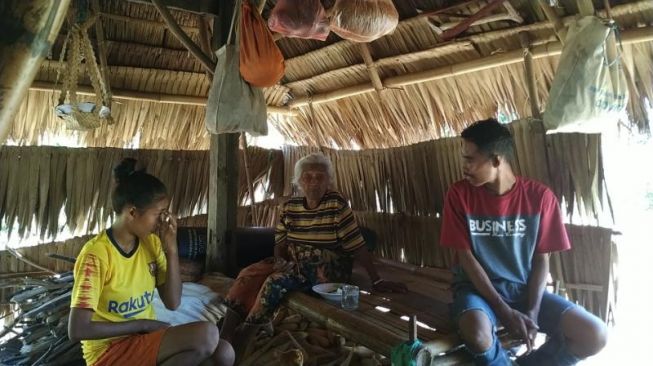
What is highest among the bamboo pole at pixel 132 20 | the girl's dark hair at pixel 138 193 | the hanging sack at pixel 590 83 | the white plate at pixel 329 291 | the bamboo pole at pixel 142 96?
the bamboo pole at pixel 132 20

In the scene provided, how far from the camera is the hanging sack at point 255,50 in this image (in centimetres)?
268

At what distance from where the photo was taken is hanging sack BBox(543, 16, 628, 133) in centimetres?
202

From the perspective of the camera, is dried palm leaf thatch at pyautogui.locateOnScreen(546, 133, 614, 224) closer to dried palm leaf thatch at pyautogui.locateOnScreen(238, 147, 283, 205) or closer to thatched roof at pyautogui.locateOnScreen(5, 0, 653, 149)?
thatched roof at pyautogui.locateOnScreen(5, 0, 653, 149)

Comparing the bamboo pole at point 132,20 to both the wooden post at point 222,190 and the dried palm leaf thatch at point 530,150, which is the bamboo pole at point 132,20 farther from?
the dried palm leaf thatch at point 530,150

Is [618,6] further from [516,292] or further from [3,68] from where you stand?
[3,68]

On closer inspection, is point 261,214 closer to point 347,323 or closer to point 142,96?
point 142,96

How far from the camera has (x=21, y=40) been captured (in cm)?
56

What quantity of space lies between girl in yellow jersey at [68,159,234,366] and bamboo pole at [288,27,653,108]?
8.06ft

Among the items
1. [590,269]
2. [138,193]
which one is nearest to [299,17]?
[138,193]

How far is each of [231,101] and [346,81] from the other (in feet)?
6.57

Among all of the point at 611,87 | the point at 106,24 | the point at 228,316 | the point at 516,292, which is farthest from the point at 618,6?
the point at 106,24

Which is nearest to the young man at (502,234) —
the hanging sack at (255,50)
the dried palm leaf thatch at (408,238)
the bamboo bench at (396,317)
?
the bamboo bench at (396,317)

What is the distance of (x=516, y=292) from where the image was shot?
2.23m

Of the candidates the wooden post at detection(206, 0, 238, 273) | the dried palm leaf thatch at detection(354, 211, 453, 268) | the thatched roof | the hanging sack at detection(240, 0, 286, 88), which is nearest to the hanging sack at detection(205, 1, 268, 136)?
the hanging sack at detection(240, 0, 286, 88)
